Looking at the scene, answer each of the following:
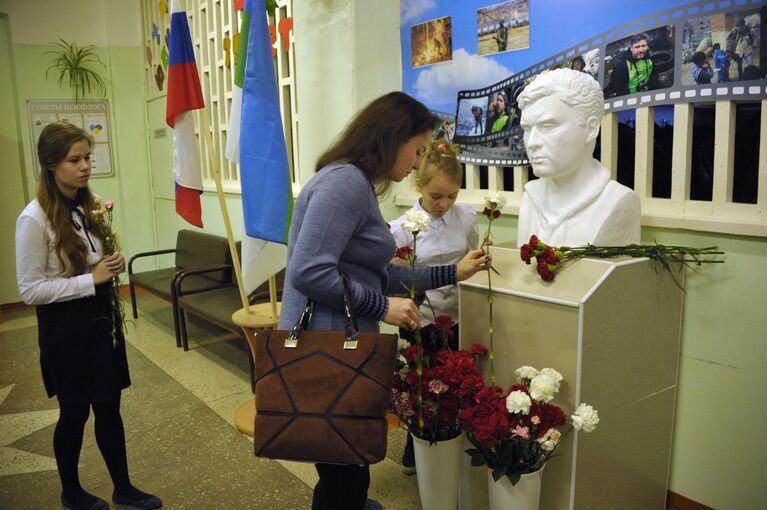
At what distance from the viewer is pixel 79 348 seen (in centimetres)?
227

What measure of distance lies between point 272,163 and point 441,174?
123 cm

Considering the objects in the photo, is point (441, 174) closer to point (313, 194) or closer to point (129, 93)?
point (313, 194)

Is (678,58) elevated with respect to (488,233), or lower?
elevated

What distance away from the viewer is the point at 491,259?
2020mm

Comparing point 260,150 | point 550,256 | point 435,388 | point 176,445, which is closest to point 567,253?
point 550,256

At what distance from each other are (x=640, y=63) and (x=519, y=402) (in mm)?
1366

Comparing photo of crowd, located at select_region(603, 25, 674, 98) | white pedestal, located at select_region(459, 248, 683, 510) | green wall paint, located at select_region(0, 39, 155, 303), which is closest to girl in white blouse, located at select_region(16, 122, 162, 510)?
white pedestal, located at select_region(459, 248, 683, 510)

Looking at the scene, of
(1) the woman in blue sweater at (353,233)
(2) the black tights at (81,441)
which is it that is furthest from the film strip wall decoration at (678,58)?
(2) the black tights at (81,441)

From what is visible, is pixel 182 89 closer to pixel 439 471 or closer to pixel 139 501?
pixel 139 501

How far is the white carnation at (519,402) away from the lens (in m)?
1.79

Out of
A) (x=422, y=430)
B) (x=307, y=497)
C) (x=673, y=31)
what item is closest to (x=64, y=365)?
(x=307, y=497)

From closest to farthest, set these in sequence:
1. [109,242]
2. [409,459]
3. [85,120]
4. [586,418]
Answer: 1. [586,418]
2. [109,242]
3. [409,459]
4. [85,120]

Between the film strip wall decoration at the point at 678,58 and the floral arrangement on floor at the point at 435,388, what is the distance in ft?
3.69

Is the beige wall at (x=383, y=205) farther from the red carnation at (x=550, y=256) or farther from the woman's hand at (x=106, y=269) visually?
the woman's hand at (x=106, y=269)
